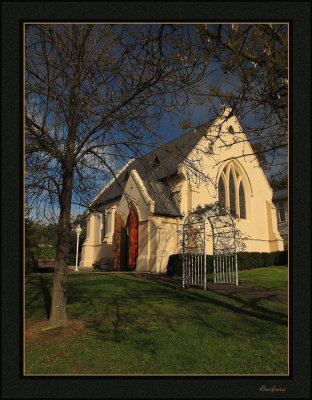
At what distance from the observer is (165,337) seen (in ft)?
17.4

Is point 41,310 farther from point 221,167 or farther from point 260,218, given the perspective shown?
point 260,218

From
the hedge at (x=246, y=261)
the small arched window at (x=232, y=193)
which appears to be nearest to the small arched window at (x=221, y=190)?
the small arched window at (x=232, y=193)

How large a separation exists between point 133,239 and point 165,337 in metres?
13.4

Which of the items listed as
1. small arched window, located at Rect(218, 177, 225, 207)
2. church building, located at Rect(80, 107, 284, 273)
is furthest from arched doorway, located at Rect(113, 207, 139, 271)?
small arched window, located at Rect(218, 177, 225, 207)

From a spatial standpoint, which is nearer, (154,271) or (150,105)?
(150,105)

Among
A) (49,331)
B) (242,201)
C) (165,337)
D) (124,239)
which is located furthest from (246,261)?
→ (49,331)

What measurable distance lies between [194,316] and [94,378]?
4282 mm

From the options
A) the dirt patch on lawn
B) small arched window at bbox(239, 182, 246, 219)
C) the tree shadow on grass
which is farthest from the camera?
small arched window at bbox(239, 182, 246, 219)

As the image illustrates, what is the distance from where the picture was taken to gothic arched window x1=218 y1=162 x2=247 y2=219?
21516 mm

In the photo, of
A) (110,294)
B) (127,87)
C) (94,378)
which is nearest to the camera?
(94,378)

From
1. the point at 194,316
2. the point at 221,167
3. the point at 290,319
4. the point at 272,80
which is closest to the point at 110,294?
the point at 194,316

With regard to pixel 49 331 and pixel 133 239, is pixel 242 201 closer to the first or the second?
pixel 133 239

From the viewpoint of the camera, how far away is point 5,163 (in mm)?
3525

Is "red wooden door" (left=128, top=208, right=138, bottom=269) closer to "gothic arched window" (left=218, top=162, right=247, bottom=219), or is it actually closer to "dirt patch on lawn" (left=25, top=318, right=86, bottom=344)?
"gothic arched window" (left=218, top=162, right=247, bottom=219)
